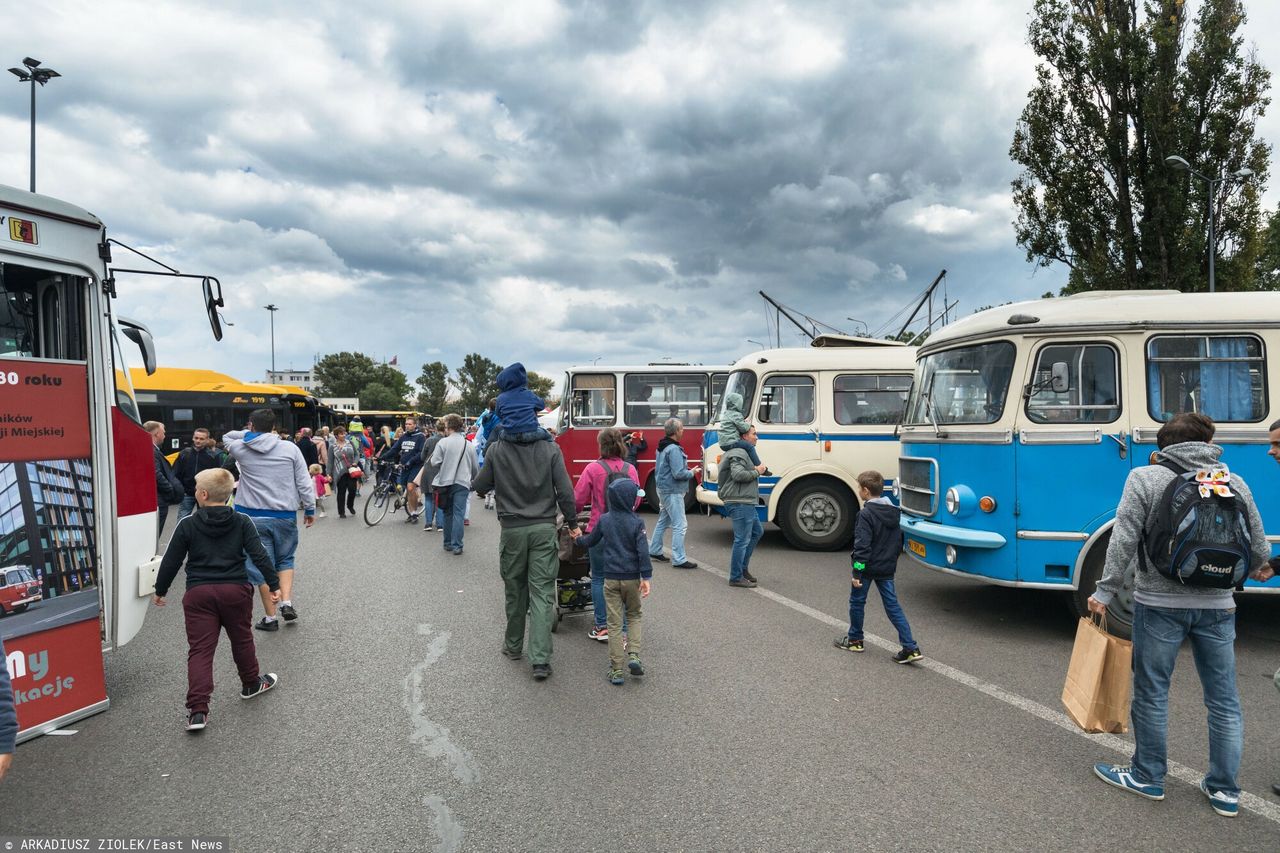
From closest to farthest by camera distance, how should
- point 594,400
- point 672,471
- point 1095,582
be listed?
1. point 1095,582
2. point 672,471
3. point 594,400

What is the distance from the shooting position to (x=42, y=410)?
4.30 m

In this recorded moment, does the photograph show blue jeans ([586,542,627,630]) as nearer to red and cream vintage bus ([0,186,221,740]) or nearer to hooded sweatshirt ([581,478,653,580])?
hooded sweatshirt ([581,478,653,580])

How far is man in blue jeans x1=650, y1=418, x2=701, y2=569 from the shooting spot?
905 cm

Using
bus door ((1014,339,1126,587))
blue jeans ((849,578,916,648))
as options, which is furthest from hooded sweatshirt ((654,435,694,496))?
bus door ((1014,339,1126,587))

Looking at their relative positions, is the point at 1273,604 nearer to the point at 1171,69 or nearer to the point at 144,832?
the point at 144,832

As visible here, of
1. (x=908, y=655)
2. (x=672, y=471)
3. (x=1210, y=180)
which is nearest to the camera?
(x=908, y=655)

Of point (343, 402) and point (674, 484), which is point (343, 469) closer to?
point (674, 484)

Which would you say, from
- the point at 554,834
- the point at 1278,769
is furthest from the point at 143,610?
the point at 1278,769

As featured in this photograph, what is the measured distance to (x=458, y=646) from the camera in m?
6.05

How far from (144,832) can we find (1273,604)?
373 inches

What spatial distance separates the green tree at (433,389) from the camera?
360 ft

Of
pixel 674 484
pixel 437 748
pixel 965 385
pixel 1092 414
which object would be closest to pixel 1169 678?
pixel 1092 414

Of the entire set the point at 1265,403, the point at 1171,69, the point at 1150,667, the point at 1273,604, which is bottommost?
the point at 1273,604

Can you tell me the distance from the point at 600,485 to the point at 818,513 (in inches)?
208
